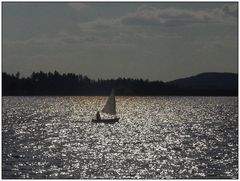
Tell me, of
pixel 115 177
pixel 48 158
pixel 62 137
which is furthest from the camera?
pixel 62 137

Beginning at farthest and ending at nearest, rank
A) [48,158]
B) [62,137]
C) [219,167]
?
[62,137] → [48,158] → [219,167]

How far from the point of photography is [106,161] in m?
63.7

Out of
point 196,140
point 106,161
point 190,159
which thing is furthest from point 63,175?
point 196,140

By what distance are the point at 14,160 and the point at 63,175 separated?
10670 millimetres

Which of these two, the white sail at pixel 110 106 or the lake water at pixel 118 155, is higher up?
the white sail at pixel 110 106

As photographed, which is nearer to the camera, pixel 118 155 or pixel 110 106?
pixel 118 155

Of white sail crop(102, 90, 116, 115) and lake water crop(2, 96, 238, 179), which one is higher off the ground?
white sail crop(102, 90, 116, 115)

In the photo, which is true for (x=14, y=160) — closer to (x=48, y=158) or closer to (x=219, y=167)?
(x=48, y=158)

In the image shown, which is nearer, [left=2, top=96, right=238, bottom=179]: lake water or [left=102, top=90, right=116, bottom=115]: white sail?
[left=2, top=96, right=238, bottom=179]: lake water

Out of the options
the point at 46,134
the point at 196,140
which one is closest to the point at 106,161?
the point at 196,140

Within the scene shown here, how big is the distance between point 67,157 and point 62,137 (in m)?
28.5

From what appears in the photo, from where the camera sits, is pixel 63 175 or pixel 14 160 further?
pixel 14 160

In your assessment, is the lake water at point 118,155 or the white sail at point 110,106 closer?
the lake water at point 118,155

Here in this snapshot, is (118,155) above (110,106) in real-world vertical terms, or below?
below
